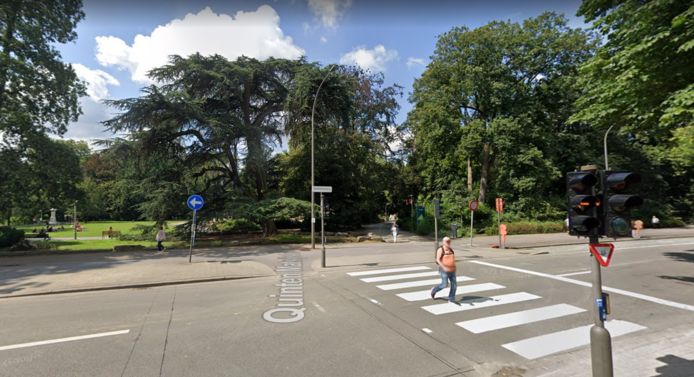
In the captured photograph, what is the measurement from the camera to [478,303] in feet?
26.0

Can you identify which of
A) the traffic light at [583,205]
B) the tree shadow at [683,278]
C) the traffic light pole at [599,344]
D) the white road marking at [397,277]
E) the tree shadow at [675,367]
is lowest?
the tree shadow at [683,278]

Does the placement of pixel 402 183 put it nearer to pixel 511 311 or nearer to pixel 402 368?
pixel 511 311

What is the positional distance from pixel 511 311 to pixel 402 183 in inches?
1113

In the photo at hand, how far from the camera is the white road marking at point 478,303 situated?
7406mm

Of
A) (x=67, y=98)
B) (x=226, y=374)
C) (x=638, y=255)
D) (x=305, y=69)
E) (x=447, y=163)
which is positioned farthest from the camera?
(x=447, y=163)

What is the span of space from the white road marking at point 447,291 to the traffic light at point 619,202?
5.01 metres

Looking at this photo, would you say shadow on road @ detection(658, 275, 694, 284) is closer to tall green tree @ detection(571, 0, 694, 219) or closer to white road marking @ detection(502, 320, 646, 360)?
tall green tree @ detection(571, 0, 694, 219)

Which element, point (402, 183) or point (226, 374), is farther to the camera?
point (402, 183)

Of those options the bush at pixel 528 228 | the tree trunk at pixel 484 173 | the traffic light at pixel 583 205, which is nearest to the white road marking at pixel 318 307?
the traffic light at pixel 583 205

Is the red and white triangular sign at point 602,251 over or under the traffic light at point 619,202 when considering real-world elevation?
under

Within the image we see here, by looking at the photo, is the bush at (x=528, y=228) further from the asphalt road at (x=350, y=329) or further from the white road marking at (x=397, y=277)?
the white road marking at (x=397, y=277)

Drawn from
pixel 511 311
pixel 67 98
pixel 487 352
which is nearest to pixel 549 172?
pixel 511 311

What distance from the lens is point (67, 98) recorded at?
66.4ft

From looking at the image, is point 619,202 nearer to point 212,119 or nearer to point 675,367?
point 675,367
